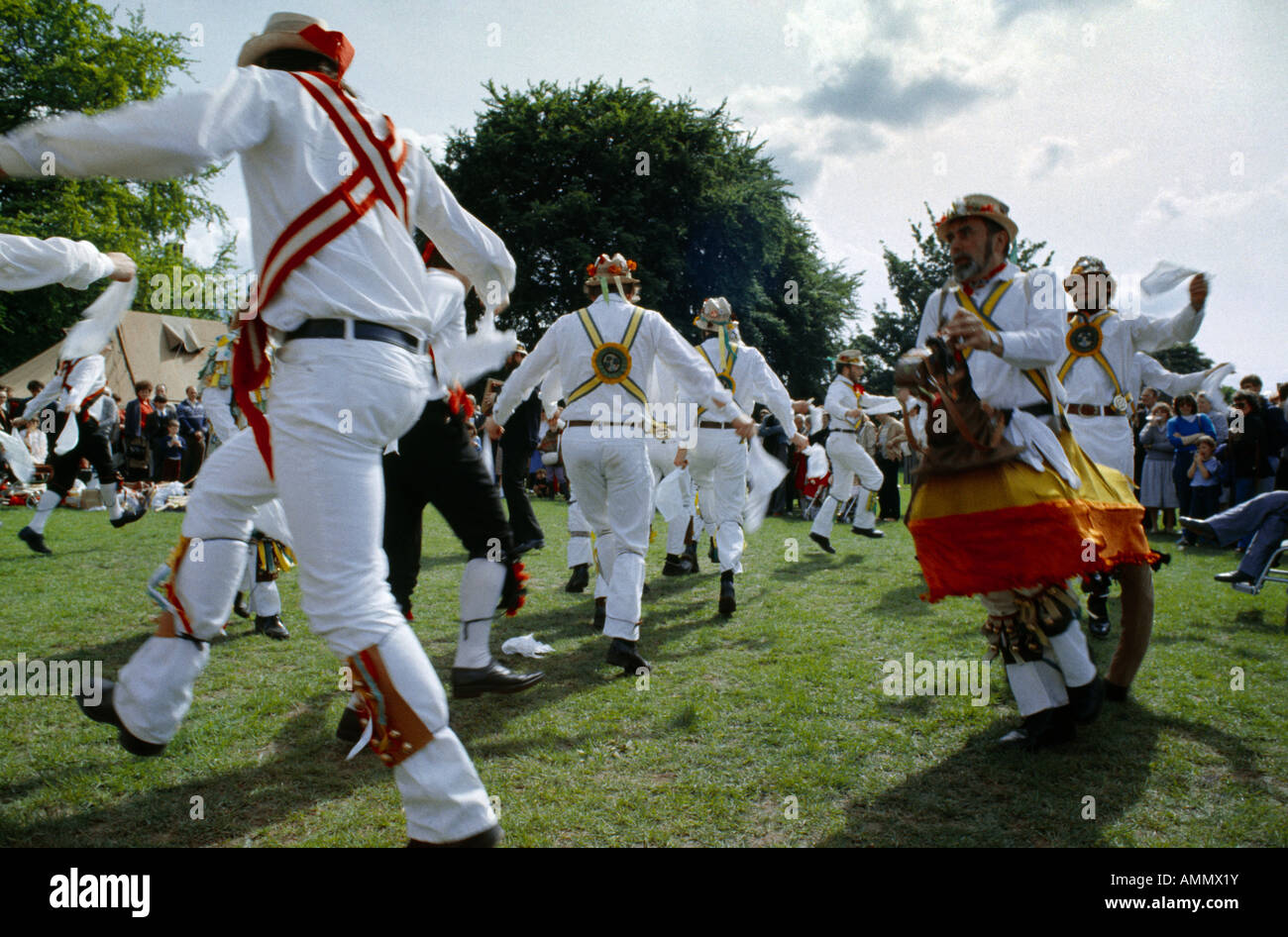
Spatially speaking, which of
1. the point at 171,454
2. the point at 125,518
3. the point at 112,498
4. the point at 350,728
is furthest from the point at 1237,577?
the point at 171,454

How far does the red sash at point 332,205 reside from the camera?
2.23 metres

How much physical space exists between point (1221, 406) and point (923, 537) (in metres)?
8.03

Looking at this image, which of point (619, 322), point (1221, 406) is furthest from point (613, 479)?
point (1221, 406)

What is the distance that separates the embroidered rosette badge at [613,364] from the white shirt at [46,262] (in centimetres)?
267

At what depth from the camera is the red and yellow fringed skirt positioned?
10.4ft

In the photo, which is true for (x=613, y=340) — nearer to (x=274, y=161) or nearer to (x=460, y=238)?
(x=460, y=238)

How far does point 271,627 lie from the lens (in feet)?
17.4

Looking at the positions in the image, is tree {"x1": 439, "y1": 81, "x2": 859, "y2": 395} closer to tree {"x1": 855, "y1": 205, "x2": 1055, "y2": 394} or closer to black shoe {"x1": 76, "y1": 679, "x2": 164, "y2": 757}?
tree {"x1": 855, "y1": 205, "x2": 1055, "y2": 394}

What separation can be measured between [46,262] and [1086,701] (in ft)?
14.7

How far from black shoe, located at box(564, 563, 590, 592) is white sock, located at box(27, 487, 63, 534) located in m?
5.94

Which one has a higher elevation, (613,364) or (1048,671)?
(613,364)

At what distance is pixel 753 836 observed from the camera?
8.70 ft

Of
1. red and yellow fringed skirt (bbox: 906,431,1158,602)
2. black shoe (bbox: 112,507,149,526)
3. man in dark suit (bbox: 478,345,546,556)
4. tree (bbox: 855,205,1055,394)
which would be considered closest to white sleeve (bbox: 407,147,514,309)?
red and yellow fringed skirt (bbox: 906,431,1158,602)
